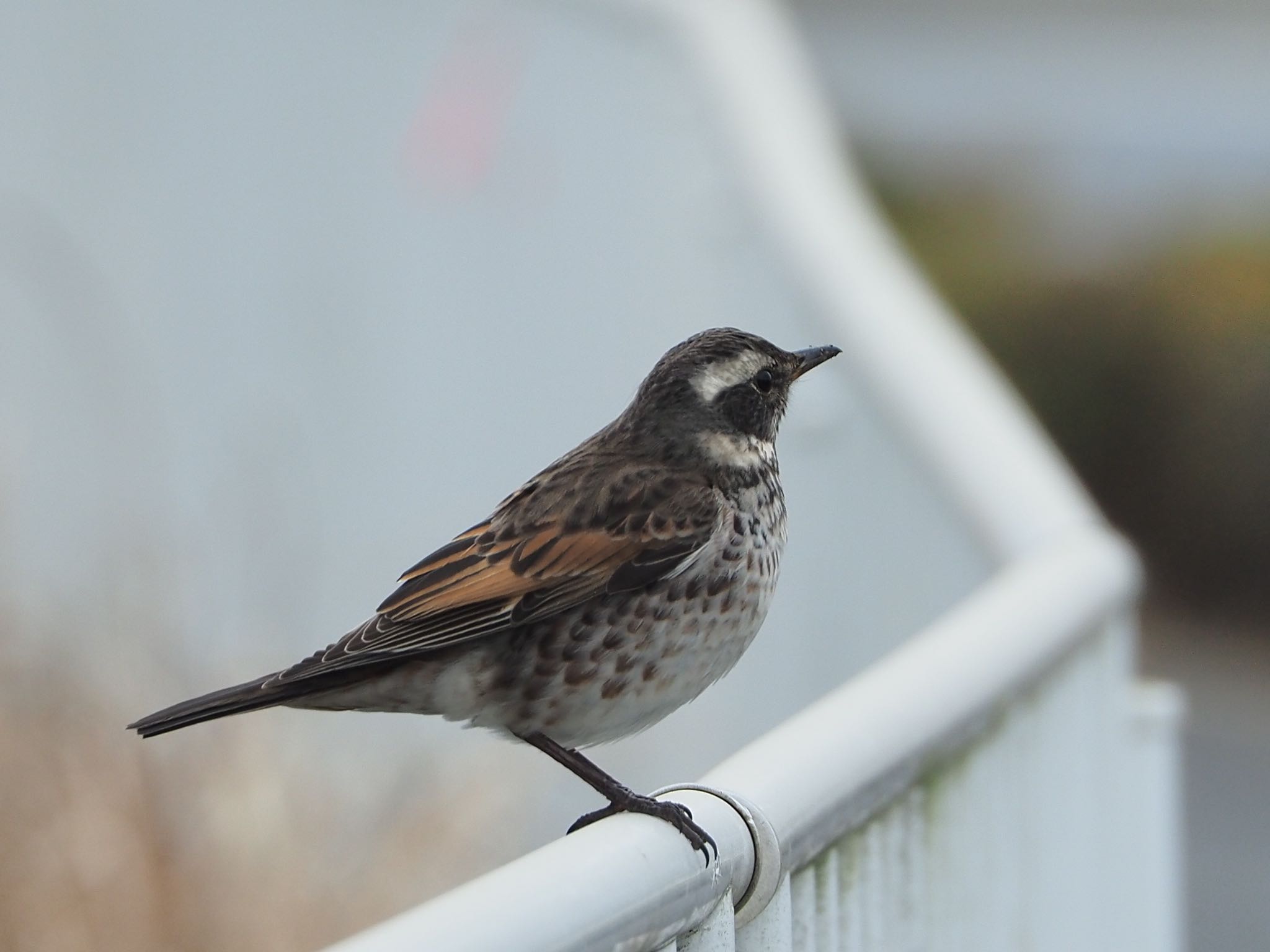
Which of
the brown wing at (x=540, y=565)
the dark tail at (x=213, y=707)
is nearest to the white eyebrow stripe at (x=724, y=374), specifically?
the brown wing at (x=540, y=565)

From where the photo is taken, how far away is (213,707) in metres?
2.88

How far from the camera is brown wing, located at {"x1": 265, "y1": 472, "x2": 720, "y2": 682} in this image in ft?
10.6

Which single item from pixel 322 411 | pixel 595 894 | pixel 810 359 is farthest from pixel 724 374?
pixel 322 411

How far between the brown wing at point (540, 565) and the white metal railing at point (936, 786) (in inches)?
17.5

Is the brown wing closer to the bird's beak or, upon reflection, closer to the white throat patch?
the white throat patch

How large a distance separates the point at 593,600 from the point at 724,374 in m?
0.51

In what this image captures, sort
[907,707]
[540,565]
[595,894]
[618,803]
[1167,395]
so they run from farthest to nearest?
1. [1167,395]
2. [540,565]
3. [907,707]
4. [618,803]
5. [595,894]

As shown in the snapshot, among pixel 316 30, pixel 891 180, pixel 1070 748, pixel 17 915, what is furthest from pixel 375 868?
pixel 891 180

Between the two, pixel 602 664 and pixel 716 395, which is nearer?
pixel 602 664

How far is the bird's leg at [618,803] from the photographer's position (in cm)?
212

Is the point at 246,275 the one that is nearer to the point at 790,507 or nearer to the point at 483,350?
the point at 483,350

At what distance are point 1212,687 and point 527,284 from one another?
21.3ft

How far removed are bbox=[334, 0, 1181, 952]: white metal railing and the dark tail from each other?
828 mm

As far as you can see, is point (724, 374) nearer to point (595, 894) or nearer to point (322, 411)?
point (595, 894)
